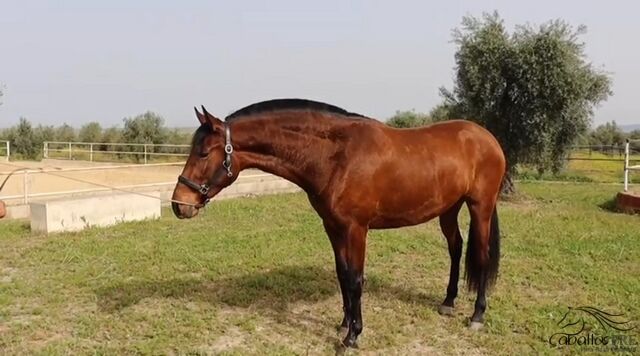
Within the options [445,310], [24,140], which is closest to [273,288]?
[445,310]

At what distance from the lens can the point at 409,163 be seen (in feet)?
12.5

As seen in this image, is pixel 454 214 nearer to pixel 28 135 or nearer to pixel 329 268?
pixel 329 268

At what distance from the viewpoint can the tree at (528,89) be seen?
1021 cm

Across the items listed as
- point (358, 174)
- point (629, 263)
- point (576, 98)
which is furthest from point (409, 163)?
point (576, 98)

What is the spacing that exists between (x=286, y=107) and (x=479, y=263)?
2.05 m

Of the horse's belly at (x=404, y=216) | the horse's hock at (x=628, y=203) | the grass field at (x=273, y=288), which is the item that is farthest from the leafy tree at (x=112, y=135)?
the horse's belly at (x=404, y=216)

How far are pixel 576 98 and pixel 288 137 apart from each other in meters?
8.66

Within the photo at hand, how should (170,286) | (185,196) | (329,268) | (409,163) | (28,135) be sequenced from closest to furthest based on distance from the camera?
(185,196), (409,163), (170,286), (329,268), (28,135)

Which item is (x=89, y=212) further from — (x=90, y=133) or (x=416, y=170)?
(x=90, y=133)

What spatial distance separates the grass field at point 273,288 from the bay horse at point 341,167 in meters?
0.41

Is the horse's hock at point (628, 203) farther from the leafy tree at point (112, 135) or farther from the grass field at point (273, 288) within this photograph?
the leafy tree at point (112, 135)

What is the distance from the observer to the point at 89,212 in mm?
7707

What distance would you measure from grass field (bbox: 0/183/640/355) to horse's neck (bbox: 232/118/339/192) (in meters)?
1.22

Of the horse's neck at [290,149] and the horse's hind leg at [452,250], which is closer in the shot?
the horse's neck at [290,149]
